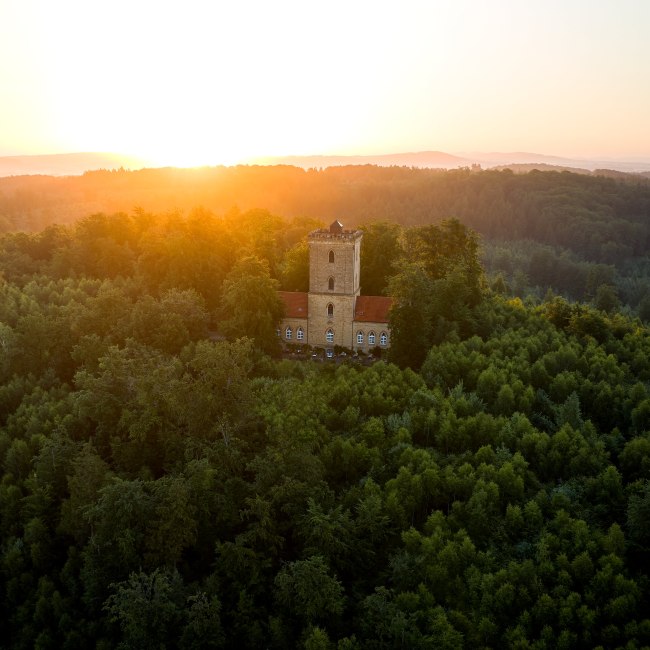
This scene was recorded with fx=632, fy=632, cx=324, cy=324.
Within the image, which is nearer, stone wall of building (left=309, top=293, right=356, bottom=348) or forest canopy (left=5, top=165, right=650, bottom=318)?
stone wall of building (left=309, top=293, right=356, bottom=348)

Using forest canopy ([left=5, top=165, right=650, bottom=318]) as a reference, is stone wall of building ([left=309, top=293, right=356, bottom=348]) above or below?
below

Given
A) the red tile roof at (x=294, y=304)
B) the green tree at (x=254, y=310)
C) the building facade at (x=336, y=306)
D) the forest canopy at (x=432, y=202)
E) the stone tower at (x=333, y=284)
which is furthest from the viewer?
the forest canopy at (x=432, y=202)

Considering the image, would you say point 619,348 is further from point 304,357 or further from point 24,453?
point 24,453

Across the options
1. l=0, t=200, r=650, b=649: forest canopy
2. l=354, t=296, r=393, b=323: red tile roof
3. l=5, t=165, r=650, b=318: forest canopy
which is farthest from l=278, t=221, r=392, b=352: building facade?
l=5, t=165, r=650, b=318: forest canopy

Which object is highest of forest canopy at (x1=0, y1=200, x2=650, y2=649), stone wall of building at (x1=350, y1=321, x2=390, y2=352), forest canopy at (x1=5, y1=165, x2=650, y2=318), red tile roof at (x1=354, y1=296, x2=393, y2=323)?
forest canopy at (x1=5, y1=165, x2=650, y2=318)

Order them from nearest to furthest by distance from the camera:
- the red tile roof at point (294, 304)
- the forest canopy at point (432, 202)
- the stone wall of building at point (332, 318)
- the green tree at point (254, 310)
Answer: the green tree at point (254, 310), the stone wall of building at point (332, 318), the red tile roof at point (294, 304), the forest canopy at point (432, 202)

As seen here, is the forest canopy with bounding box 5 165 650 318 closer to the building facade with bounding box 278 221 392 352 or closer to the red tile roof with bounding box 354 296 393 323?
the red tile roof with bounding box 354 296 393 323

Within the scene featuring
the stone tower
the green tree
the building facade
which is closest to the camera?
the green tree

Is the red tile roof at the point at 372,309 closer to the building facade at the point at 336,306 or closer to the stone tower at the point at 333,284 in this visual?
the building facade at the point at 336,306

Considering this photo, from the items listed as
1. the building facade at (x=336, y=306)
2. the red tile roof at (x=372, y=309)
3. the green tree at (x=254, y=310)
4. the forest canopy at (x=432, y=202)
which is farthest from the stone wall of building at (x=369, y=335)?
the forest canopy at (x=432, y=202)
